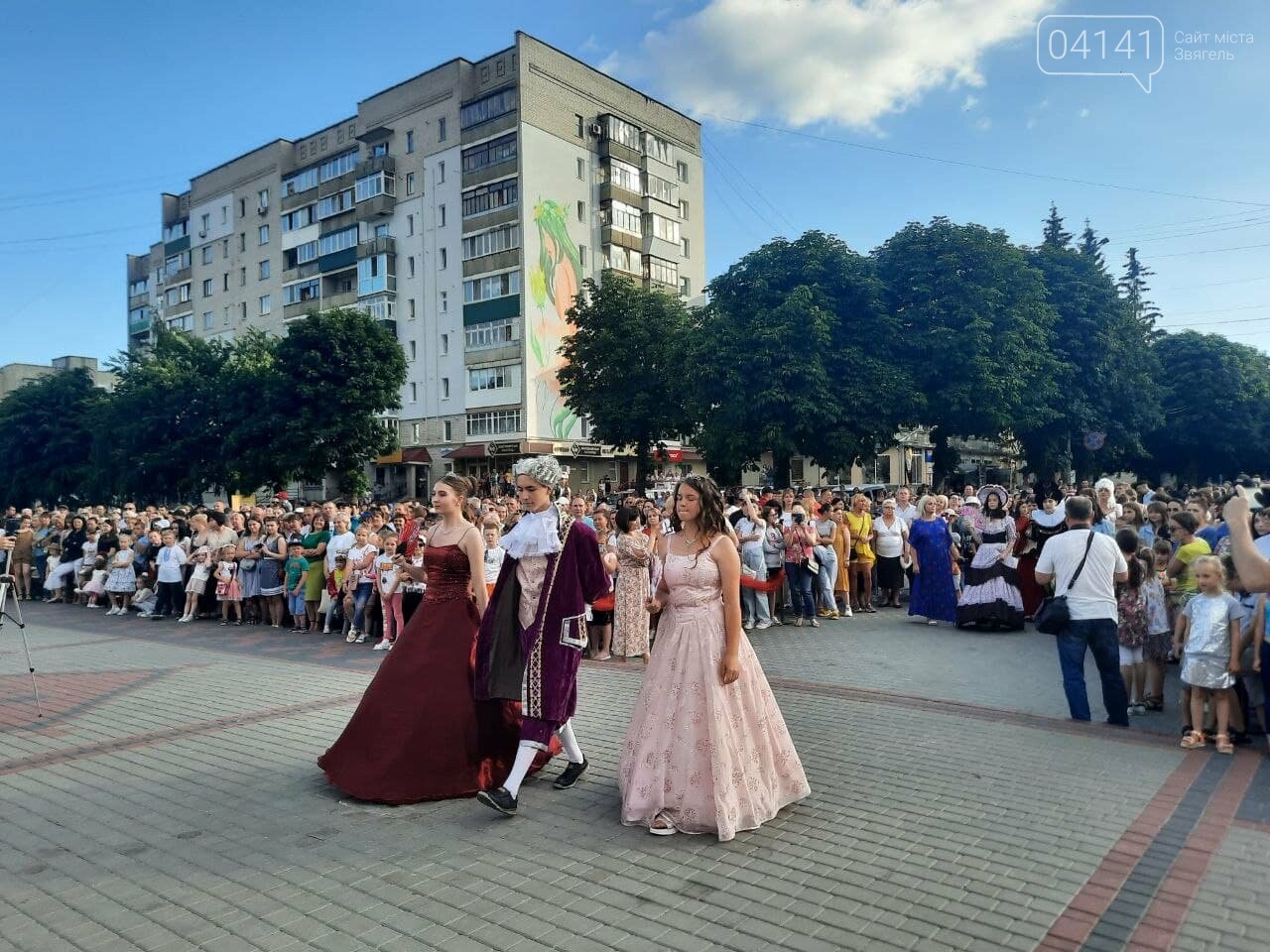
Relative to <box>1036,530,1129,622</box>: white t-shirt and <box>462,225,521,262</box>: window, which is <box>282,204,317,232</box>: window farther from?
<box>1036,530,1129,622</box>: white t-shirt

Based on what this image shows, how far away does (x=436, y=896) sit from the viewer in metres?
4.13

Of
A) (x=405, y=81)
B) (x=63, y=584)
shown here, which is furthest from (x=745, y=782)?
(x=405, y=81)

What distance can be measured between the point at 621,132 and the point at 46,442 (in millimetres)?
35793

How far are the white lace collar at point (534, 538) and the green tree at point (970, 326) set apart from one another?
85.8ft

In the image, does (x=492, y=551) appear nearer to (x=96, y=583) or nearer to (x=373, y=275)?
(x=96, y=583)

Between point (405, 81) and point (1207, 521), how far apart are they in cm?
5281

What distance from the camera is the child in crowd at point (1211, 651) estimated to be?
6488 millimetres

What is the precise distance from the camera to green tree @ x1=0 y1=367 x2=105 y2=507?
45.3 m

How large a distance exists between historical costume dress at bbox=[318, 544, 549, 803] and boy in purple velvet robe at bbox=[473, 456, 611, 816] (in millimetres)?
202

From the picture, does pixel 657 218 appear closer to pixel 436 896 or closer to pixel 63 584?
pixel 63 584

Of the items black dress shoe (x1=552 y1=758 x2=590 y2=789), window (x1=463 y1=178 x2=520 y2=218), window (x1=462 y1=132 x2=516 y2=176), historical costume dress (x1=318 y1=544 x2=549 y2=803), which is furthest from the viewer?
window (x1=463 y1=178 x2=520 y2=218)

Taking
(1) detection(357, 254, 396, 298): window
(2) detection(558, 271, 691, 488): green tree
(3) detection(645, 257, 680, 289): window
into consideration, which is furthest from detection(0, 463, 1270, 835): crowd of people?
(3) detection(645, 257, 680, 289): window

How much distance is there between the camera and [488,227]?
48531mm

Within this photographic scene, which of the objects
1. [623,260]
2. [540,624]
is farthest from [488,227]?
[540,624]
